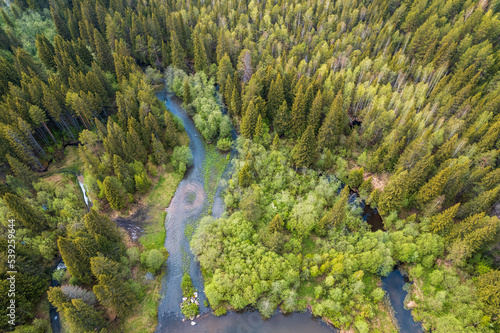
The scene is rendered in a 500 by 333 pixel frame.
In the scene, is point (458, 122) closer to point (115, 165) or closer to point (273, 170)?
point (273, 170)

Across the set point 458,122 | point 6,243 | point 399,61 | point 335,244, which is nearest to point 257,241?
point 335,244

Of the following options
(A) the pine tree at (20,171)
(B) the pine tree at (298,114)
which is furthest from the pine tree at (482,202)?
(A) the pine tree at (20,171)

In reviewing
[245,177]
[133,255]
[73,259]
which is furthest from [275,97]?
[73,259]

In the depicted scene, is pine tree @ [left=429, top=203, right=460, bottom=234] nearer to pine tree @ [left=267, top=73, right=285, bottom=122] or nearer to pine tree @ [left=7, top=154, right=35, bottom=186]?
pine tree @ [left=267, top=73, right=285, bottom=122]

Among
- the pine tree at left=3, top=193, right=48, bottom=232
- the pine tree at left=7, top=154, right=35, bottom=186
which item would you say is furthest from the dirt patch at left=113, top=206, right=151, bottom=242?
the pine tree at left=7, top=154, right=35, bottom=186

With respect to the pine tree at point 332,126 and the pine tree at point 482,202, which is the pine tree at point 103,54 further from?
the pine tree at point 482,202

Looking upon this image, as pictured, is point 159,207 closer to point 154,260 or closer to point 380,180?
point 154,260
